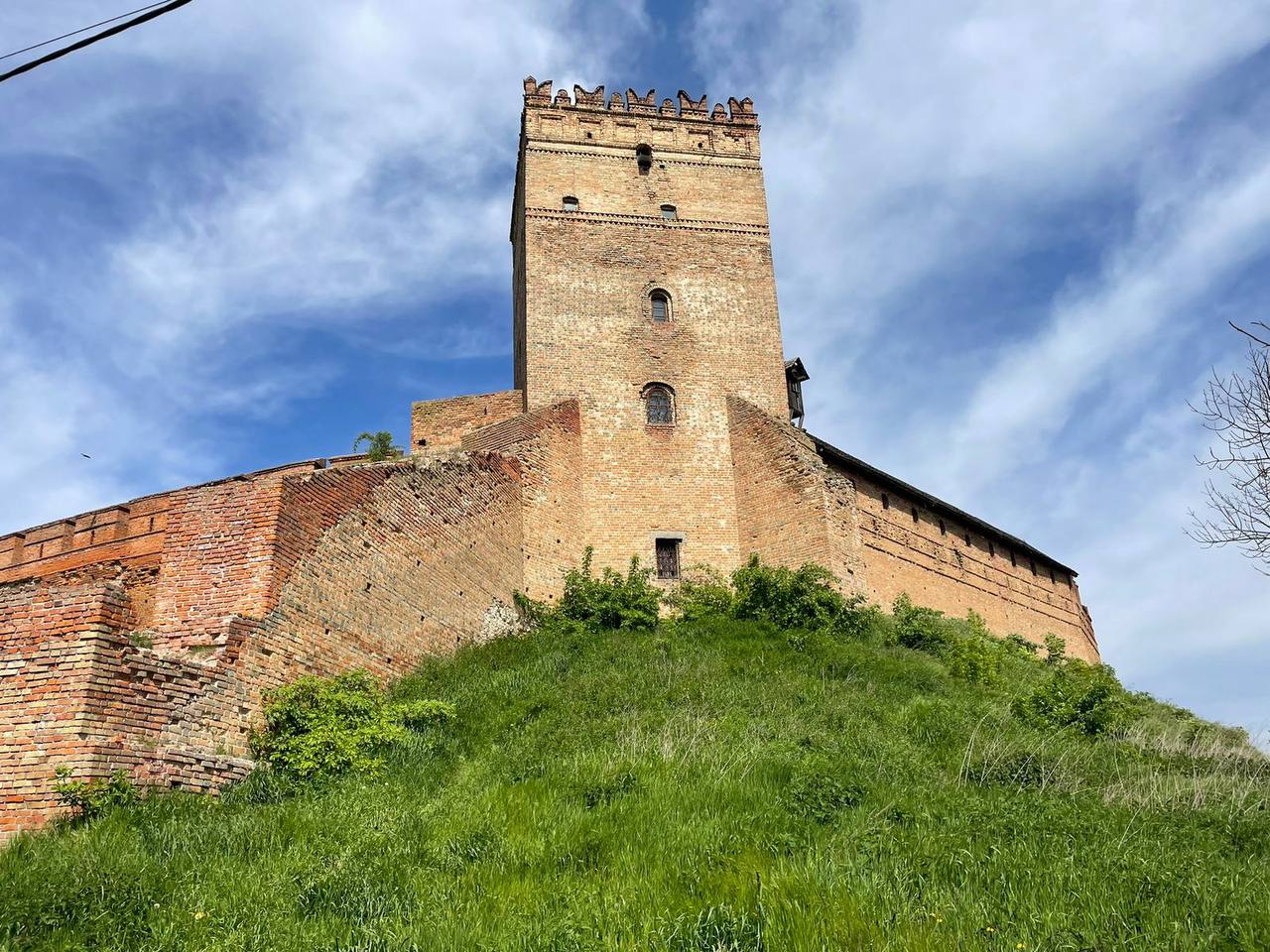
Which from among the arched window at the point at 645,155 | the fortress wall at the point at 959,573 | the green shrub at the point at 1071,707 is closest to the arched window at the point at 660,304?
the arched window at the point at 645,155

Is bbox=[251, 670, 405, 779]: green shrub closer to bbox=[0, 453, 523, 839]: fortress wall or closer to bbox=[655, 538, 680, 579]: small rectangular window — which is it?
bbox=[0, 453, 523, 839]: fortress wall

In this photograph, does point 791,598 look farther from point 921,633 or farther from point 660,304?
point 660,304

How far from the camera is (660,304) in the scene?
20344 millimetres

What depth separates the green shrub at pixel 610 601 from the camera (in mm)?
16219

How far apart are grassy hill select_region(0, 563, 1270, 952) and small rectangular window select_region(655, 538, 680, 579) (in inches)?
246

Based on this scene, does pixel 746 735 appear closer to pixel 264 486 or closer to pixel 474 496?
pixel 264 486

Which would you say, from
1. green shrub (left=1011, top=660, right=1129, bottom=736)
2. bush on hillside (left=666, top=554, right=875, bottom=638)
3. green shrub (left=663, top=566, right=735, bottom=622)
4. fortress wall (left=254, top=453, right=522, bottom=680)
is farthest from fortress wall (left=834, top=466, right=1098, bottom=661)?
fortress wall (left=254, top=453, right=522, bottom=680)

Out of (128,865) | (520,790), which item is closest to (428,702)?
(520,790)

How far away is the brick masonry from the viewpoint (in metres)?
8.72

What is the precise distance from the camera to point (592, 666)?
1352cm

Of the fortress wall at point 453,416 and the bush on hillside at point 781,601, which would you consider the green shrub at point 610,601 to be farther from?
the fortress wall at point 453,416

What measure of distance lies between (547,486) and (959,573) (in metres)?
12.0

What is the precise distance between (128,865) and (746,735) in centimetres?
560

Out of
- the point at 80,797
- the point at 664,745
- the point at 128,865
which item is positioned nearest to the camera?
the point at 128,865
